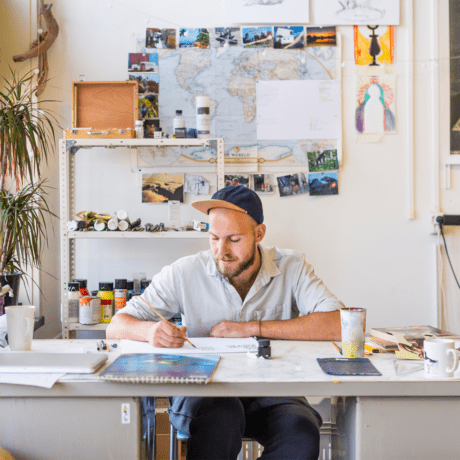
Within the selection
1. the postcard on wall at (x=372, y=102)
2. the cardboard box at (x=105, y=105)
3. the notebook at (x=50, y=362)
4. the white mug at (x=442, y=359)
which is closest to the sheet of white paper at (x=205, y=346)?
the notebook at (x=50, y=362)

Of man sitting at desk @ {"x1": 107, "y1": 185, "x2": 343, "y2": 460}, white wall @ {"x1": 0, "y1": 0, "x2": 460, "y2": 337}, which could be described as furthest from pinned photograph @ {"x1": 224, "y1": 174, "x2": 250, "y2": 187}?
man sitting at desk @ {"x1": 107, "y1": 185, "x2": 343, "y2": 460}

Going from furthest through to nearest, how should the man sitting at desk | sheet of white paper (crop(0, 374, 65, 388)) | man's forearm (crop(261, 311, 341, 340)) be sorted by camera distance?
man's forearm (crop(261, 311, 341, 340)) < the man sitting at desk < sheet of white paper (crop(0, 374, 65, 388))

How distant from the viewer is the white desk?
1076mm

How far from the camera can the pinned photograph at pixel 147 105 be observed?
9.11 feet

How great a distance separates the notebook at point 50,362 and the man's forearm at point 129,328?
277 millimetres

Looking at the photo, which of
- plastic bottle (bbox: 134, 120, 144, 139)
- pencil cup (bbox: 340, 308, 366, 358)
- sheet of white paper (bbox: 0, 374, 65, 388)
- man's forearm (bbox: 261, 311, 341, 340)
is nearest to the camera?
sheet of white paper (bbox: 0, 374, 65, 388)

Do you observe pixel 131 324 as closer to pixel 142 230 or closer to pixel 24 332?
pixel 24 332

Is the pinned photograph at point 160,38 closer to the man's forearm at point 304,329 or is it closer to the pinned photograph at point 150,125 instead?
the pinned photograph at point 150,125

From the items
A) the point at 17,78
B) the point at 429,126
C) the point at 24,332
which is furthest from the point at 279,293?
the point at 17,78

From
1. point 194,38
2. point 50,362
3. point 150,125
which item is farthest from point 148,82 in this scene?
point 50,362

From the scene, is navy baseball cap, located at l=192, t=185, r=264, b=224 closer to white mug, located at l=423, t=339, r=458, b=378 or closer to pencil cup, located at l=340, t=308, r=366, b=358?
pencil cup, located at l=340, t=308, r=366, b=358

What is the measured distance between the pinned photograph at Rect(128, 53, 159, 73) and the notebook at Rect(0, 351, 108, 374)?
76.2 inches

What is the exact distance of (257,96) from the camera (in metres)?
2.81

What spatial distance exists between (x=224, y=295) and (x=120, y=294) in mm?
874
